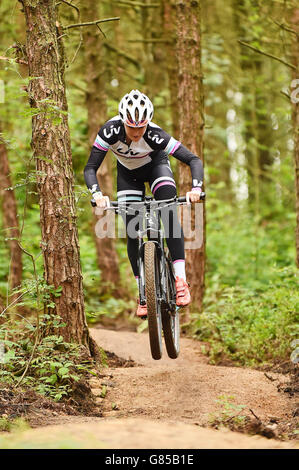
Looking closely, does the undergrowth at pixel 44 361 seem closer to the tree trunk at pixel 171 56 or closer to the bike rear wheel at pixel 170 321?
the bike rear wheel at pixel 170 321

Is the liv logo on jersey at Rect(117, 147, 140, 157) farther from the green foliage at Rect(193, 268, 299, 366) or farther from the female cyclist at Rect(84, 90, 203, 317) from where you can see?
the green foliage at Rect(193, 268, 299, 366)

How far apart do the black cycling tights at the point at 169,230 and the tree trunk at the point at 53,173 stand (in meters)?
0.64

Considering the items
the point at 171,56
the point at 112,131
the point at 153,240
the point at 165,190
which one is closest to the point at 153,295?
the point at 153,240

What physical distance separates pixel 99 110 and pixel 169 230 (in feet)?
23.4

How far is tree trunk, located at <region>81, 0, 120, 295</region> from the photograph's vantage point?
12516mm

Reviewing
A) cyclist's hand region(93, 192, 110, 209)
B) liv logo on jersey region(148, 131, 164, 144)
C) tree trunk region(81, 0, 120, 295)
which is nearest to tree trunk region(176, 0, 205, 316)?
tree trunk region(81, 0, 120, 295)

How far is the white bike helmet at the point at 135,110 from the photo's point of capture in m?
5.99

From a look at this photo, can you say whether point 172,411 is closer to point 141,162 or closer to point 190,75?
point 141,162

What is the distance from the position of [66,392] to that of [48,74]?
336 cm

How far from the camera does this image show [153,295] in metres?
5.92

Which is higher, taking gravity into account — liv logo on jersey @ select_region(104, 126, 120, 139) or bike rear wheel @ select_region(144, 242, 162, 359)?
liv logo on jersey @ select_region(104, 126, 120, 139)

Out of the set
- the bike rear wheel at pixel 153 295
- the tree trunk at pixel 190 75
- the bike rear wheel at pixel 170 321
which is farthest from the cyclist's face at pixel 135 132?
the tree trunk at pixel 190 75

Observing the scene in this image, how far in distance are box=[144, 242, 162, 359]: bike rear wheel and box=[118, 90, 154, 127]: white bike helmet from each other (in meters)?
1.30

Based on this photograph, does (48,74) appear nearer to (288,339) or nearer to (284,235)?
(288,339)
